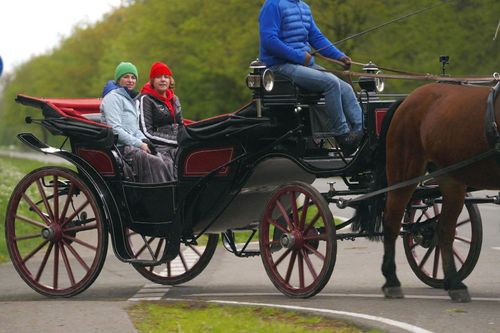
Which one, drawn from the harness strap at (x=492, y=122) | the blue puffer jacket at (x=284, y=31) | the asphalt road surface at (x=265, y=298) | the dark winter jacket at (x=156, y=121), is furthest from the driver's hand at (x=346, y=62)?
the asphalt road surface at (x=265, y=298)

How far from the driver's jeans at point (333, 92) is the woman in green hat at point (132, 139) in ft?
4.71

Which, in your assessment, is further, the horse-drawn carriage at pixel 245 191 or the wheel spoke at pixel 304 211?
the horse-drawn carriage at pixel 245 191

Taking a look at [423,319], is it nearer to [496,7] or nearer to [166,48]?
[496,7]

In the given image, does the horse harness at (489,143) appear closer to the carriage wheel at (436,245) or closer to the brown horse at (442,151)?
the brown horse at (442,151)

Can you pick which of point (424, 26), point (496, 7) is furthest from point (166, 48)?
point (496, 7)

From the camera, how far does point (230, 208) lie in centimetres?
1091

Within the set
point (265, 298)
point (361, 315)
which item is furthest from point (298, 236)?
point (361, 315)

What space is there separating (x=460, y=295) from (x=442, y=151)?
1.06m

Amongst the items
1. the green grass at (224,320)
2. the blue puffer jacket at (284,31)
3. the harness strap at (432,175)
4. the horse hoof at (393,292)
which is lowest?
the green grass at (224,320)

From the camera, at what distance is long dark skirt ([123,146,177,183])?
10.8m

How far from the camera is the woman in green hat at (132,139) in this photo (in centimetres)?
1079

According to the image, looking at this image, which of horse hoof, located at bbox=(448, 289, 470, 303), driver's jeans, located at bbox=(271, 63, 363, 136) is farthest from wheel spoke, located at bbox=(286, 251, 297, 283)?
horse hoof, located at bbox=(448, 289, 470, 303)

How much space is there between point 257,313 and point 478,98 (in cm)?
222

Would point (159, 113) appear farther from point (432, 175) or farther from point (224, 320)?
A: point (224, 320)
